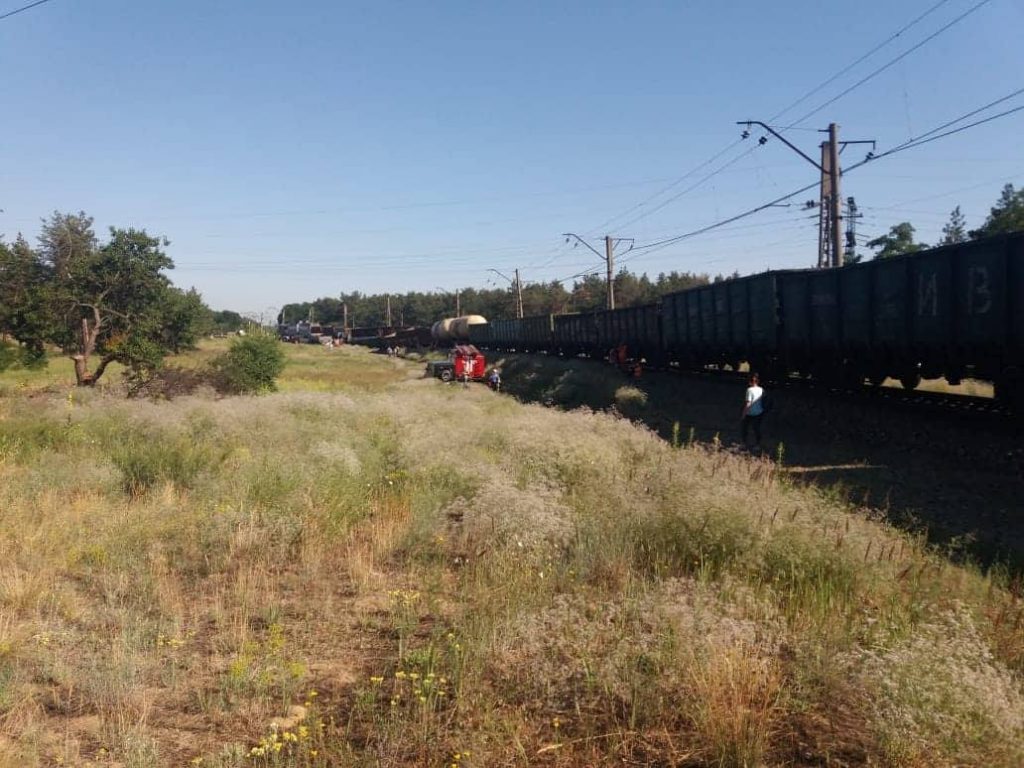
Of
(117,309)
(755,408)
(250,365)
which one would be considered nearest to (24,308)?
(117,309)

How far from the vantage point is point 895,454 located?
12453 mm

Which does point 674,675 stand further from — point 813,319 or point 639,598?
point 813,319

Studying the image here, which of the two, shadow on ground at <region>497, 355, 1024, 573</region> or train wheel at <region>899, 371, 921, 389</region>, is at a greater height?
train wheel at <region>899, 371, 921, 389</region>

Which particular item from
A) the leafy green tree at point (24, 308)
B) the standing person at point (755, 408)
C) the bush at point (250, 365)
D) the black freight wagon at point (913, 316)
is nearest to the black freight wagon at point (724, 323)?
the black freight wagon at point (913, 316)

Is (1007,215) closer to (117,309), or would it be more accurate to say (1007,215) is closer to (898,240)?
(898,240)

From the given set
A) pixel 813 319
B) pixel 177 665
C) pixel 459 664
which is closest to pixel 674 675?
pixel 459 664

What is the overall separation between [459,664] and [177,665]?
67.8 inches

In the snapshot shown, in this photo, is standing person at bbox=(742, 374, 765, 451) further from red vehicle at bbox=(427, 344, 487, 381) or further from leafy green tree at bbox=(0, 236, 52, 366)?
leafy green tree at bbox=(0, 236, 52, 366)

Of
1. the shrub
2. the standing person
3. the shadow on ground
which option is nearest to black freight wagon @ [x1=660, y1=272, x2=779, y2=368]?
the shadow on ground

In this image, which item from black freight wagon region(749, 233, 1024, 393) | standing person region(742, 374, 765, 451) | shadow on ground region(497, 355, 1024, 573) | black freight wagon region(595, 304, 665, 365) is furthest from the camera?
black freight wagon region(595, 304, 665, 365)

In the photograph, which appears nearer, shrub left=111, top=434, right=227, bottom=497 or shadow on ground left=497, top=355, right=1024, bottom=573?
shadow on ground left=497, top=355, right=1024, bottom=573

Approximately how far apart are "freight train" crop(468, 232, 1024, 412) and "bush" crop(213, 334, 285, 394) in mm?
15858

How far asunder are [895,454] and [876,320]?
151 inches

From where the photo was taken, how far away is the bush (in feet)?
87.4
